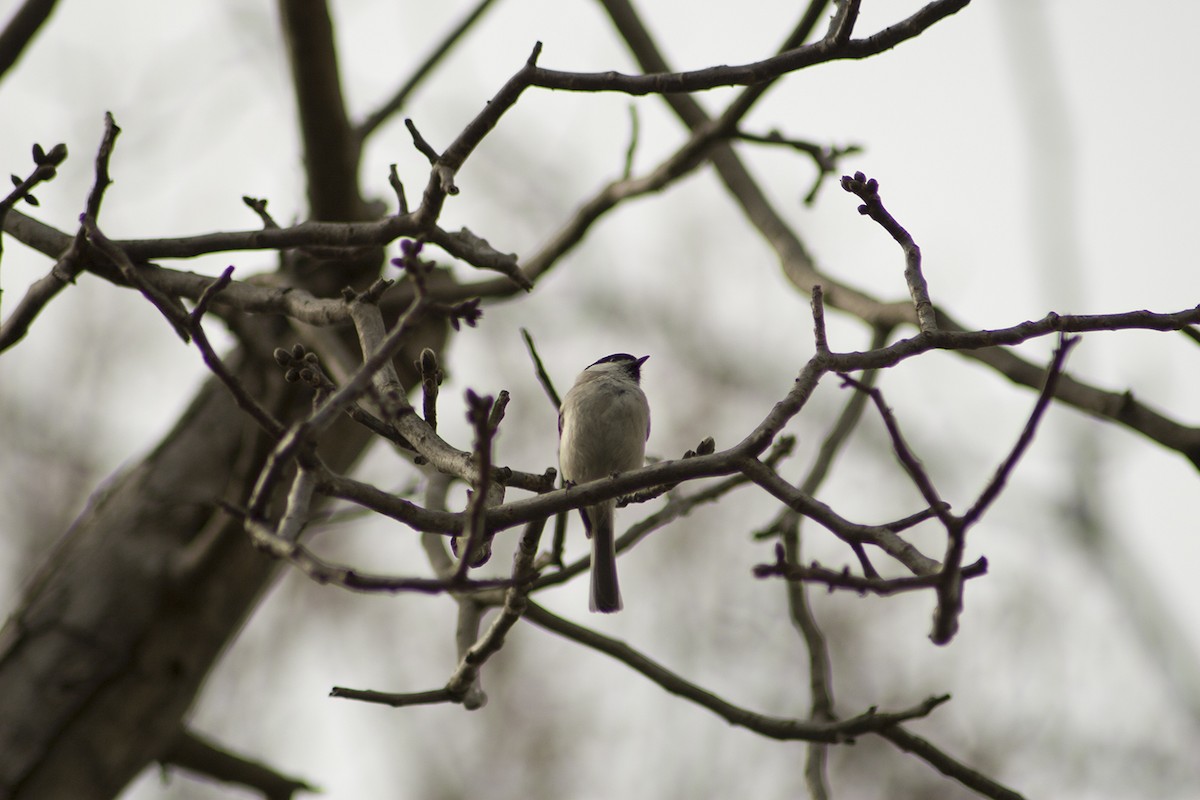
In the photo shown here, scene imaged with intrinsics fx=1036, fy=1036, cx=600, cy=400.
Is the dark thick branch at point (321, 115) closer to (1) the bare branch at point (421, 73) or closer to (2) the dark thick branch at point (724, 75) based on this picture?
(1) the bare branch at point (421, 73)

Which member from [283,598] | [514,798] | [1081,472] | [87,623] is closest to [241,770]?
[87,623]

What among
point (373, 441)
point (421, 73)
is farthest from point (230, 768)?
point (421, 73)

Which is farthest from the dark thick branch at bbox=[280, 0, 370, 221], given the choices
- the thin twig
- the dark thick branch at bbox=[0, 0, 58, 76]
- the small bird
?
the thin twig

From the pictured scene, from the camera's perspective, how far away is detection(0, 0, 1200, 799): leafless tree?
6.78 feet

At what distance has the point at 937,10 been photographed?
2.52m

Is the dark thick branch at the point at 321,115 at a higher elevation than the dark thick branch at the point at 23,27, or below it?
higher

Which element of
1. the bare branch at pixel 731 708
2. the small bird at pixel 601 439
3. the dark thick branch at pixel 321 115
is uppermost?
the dark thick branch at pixel 321 115

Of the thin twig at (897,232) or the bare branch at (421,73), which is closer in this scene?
the thin twig at (897,232)

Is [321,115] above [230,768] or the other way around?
above

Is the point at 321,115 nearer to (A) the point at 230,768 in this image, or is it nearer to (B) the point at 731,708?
(A) the point at 230,768

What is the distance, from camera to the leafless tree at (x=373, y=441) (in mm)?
2066

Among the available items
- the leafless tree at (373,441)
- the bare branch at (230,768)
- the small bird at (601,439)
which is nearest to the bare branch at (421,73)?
the leafless tree at (373,441)

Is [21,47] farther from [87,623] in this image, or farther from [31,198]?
[87,623]

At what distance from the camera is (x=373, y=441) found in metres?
5.49
